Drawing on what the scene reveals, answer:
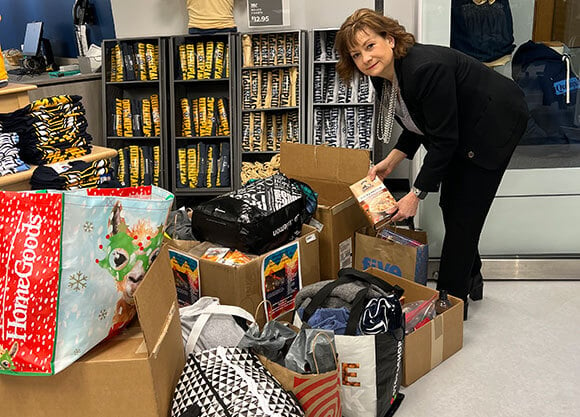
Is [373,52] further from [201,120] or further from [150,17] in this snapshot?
[150,17]

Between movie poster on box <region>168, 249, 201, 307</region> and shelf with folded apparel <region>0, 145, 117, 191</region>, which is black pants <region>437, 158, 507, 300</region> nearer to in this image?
movie poster on box <region>168, 249, 201, 307</region>

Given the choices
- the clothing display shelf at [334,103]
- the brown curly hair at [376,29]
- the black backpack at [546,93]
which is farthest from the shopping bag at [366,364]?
the clothing display shelf at [334,103]

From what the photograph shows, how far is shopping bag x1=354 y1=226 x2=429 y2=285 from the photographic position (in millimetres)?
2773

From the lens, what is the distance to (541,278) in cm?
336

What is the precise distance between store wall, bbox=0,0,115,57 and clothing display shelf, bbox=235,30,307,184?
1.74m

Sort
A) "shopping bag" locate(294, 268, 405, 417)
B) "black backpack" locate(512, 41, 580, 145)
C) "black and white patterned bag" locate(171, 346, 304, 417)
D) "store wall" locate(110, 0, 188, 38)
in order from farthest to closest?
"store wall" locate(110, 0, 188, 38) → "black backpack" locate(512, 41, 580, 145) → "shopping bag" locate(294, 268, 405, 417) → "black and white patterned bag" locate(171, 346, 304, 417)

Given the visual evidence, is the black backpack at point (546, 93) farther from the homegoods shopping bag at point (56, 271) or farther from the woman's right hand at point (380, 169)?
the homegoods shopping bag at point (56, 271)

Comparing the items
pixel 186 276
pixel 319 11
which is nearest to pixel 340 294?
pixel 186 276

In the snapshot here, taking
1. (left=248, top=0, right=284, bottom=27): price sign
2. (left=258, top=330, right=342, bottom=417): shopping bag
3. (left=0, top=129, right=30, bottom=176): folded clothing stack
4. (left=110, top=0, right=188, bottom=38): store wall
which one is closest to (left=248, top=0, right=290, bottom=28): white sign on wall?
(left=248, top=0, right=284, bottom=27): price sign

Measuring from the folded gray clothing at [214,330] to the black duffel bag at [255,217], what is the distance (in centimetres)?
42

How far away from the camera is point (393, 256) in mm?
2836

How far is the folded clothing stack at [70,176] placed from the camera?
2494 mm

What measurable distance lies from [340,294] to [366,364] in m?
0.34

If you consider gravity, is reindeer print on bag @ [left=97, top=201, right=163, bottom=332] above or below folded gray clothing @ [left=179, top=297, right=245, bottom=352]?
above
